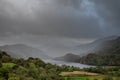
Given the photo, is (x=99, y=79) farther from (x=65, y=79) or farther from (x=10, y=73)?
(x=10, y=73)

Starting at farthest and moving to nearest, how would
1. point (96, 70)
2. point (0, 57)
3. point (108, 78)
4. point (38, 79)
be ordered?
point (96, 70) → point (108, 78) → point (0, 57) → point (38, 79)

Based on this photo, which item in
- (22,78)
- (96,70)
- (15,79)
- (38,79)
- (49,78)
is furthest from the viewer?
(96,70)

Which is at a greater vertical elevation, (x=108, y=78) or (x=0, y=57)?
(x=0, y=57)

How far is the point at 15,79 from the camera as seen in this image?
220ft

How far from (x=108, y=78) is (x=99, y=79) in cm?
747

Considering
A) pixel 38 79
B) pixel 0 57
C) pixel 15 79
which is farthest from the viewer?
pixel 0 57

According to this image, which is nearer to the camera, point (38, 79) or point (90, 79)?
point (38, 79)

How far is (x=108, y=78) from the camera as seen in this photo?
370 ft

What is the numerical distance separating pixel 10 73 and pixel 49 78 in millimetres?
20208

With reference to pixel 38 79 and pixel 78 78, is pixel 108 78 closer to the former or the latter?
pixel 78 78

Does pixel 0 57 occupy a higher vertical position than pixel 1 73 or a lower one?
higher

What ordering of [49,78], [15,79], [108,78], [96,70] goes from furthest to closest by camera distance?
[96,70]
[108,78]
[49,78]
[15,79]

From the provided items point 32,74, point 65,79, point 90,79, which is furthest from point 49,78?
point 90,79

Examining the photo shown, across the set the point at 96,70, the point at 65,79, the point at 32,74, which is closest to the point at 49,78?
the point at 32,74
